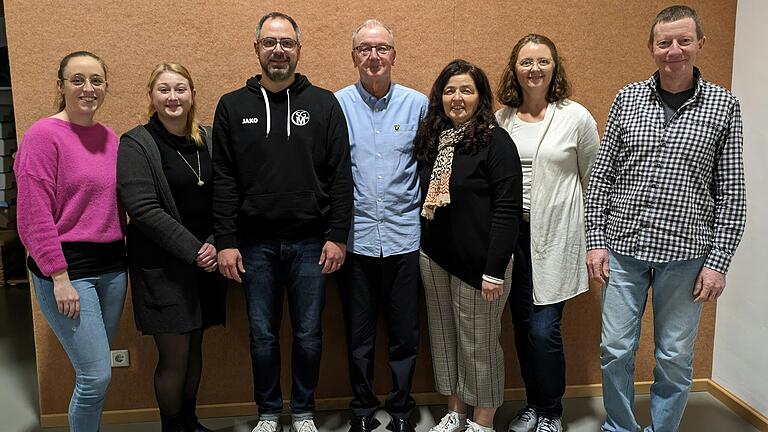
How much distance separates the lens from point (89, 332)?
2133mm

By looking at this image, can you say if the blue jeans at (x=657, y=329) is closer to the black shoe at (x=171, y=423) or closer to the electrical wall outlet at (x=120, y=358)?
the black shoe at (x=171, y=423)

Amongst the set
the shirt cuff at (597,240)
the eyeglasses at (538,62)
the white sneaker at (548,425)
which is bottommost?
the white sneaker at (548,425)

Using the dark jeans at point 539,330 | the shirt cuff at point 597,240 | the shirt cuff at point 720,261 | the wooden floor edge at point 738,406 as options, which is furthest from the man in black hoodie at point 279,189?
the wooden floor edge at point 738,406

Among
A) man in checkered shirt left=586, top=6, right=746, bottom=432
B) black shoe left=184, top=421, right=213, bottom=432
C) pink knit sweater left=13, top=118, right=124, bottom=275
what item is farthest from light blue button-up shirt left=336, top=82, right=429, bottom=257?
black shoe left=184, top=421, right=213, bottom=432

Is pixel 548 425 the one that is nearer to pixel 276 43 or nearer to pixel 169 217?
pixel 169 217

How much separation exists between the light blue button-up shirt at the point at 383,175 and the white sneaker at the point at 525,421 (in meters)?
0.97

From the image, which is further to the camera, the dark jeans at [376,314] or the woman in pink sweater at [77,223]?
the dark jeans at [376,314]

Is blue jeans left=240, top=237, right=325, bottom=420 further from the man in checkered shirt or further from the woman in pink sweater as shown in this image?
the man in checkered shirt

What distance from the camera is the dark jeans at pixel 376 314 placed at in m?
2.52

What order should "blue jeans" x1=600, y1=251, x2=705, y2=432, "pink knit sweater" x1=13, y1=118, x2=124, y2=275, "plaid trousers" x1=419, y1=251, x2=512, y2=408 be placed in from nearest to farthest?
"pink knit sweater" x1=13, y1=118, x2=124, y2=275 < "blue jeans" x1=600, y1=251, x2=705, y2=432 < "plaid trousers" x1=419, y1=251, x2=512, y2=408

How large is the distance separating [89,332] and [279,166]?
3.04ft

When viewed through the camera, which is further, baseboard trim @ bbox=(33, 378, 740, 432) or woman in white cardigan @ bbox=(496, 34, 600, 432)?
baseboard trim @ bbox=(33, 378, 740, 432)

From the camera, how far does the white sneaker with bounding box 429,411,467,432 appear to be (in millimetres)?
2592

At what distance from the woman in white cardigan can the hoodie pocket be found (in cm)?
90
